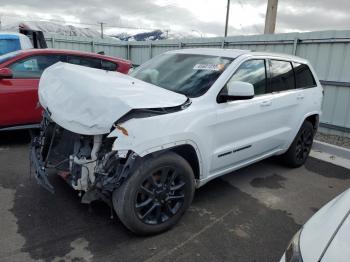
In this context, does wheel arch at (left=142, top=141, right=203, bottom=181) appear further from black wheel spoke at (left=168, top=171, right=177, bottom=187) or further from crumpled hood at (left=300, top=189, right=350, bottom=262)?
crumpled hood at (left=300, top=189, right=350, bottom=262)

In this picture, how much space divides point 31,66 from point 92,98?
10.4 ft

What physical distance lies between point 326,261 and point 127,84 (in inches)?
94.8

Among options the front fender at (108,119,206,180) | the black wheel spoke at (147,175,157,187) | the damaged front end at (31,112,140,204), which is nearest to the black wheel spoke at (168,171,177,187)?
the black wheel spoke at (147,175,157,187)

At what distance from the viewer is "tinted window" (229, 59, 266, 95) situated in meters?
3.84

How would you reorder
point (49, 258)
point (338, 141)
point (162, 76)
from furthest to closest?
point (338, 141) < point (162, 76) < point (49, 258)

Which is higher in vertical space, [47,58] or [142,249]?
[47,58]

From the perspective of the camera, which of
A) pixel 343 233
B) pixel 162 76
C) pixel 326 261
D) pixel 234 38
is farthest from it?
pixel 234 38

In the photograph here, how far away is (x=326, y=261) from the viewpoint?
57.7 inches

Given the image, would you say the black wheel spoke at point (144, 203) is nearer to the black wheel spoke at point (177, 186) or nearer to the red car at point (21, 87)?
the black wheel spoke at point (177, 186)

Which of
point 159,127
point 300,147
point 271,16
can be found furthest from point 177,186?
point 271,16

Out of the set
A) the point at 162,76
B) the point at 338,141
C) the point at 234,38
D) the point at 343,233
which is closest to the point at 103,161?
the point at 162,76

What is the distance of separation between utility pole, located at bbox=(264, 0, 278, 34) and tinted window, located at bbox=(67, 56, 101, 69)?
5.23m

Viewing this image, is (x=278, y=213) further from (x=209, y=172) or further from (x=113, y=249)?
(x=113, y=249)

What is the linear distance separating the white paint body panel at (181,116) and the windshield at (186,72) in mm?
114
